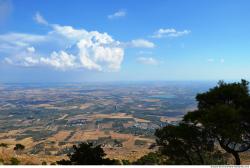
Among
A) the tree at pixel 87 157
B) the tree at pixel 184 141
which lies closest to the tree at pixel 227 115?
the tree at pixel 184 141

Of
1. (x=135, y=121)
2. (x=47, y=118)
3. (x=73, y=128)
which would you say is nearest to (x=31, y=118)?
(x=47, y=118)

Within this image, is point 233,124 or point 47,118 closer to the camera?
point 233,124

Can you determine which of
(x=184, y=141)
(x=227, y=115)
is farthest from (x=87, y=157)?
(x=227, y=115)

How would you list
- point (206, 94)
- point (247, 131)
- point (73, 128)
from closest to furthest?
point (247, 131)
point (206, 94)
point (73, 128)

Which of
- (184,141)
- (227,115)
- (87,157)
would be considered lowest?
(87,157)

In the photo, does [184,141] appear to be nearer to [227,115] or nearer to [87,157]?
[227,115]

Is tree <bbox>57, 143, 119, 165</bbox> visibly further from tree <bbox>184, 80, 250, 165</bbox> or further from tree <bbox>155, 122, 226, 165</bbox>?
tree <bbox>184, 80, 250, 165</bbox>

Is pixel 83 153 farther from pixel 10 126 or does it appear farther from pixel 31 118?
pixel 31 118

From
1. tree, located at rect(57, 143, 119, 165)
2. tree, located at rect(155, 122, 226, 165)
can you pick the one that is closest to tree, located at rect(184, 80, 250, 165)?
tree, located at rect(155, 122, 226, 165)
